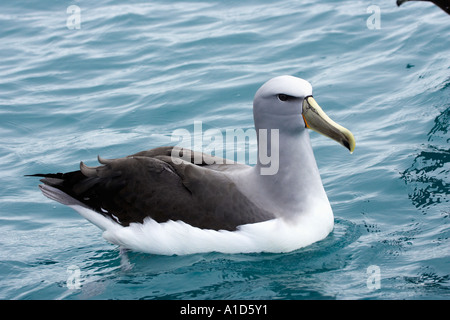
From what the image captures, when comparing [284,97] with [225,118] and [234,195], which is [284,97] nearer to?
[234,195]

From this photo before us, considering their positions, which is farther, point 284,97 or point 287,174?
point 287,174

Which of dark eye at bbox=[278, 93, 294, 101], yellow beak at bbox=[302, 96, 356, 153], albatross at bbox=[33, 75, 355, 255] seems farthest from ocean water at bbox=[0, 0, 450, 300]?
dark eye at bbox=[278, 93, 294, 101]

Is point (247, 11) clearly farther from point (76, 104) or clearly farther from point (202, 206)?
point (202, 206)

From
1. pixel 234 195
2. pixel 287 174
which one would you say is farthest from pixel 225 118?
pixel 234 195

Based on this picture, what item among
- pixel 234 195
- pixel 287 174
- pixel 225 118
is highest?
pixel 225 118

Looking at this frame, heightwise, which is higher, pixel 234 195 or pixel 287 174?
pixel 287 174

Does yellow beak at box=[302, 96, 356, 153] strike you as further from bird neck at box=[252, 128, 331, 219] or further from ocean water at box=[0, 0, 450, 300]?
ocean water at box=[0, 0, 450, 300]

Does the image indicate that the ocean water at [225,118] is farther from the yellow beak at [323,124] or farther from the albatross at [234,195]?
the yellow beak at [323,124]

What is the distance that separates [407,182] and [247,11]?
648cm

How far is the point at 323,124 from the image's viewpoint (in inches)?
264

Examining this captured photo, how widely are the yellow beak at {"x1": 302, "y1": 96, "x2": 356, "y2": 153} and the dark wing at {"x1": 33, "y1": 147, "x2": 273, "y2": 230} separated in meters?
0.90

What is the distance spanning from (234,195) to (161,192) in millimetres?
679

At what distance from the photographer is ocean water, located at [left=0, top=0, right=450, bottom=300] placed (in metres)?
6.70
